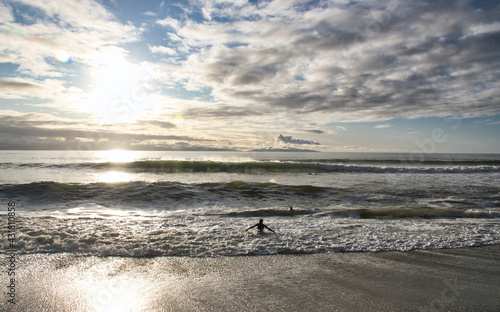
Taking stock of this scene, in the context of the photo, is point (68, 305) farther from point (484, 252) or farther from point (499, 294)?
point (484, 252)

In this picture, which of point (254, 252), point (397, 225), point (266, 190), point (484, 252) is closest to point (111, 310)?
point (254, 252)

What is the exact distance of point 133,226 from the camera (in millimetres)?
6695

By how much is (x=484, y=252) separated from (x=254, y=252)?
14.7ft

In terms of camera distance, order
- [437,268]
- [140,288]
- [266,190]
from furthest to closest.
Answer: [266,190]
[437,268]
[140,288]

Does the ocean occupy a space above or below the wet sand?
below

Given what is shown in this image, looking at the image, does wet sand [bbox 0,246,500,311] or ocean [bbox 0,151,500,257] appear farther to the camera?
ocean [bbox 0,151,500,257]

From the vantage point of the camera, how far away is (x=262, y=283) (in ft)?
11.7

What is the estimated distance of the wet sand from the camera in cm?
301

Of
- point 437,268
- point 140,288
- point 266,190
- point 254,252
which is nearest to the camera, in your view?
point 140,288

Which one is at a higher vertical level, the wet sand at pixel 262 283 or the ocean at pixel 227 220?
the wet sand at pixel 262 283

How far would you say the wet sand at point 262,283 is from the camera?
3.01 meters

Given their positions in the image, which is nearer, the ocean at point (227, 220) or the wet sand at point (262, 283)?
the wet sand at point (262, 283)

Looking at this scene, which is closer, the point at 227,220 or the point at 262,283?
the point at 262,283

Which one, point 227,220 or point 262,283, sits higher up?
point 262,283
